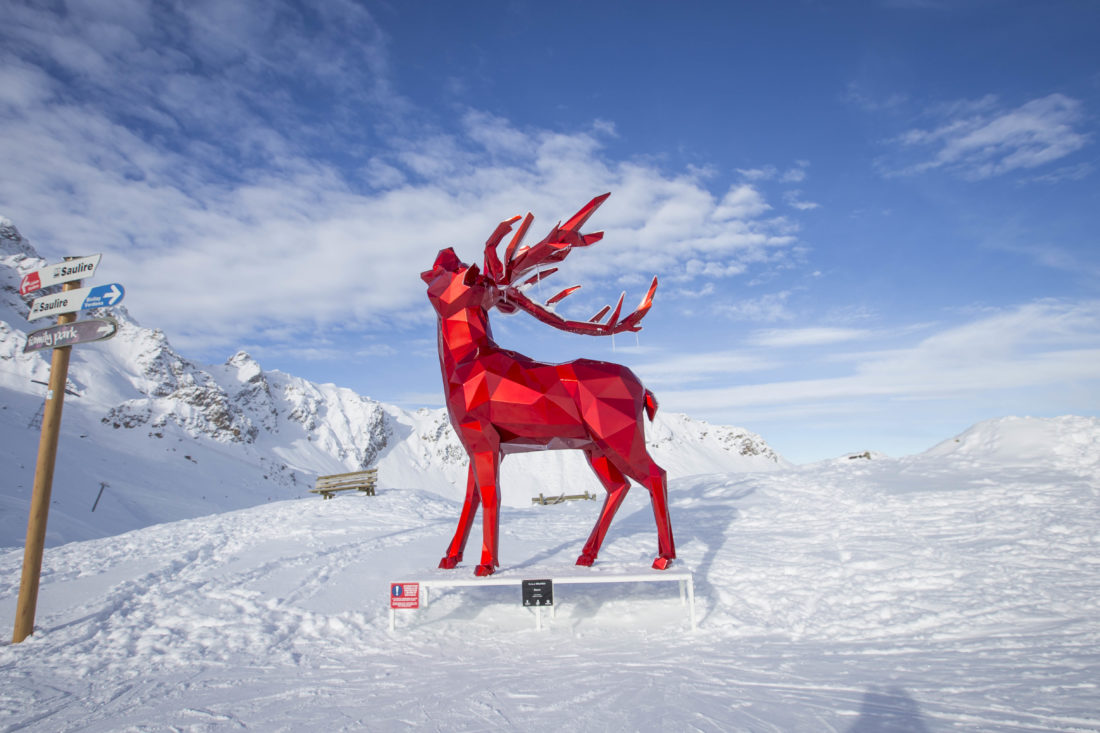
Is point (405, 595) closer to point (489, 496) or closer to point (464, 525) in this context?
point (464, 525)

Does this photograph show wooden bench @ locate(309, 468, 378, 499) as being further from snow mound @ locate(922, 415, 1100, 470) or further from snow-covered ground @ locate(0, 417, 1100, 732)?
snow mound @ locate(922, 415, 1100, 470)

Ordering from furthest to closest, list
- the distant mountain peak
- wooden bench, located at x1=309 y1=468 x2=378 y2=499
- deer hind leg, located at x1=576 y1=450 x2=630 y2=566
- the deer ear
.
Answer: the distant mountain peak, wooden bench, located at x1=309 y1=468 x2=378 y2=499, deer hind leg, located at x1=576 y1=450 x2=630 y2=566, the deer ear

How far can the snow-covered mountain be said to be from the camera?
2766cm

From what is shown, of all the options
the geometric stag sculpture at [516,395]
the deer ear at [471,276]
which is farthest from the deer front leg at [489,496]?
the deer ear at [471,276]

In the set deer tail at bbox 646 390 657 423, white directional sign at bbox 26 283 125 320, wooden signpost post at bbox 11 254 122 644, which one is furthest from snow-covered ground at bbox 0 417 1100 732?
white directional sign at bbox 26 283 125 320

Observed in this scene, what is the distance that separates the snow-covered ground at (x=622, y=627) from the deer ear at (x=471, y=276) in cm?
335

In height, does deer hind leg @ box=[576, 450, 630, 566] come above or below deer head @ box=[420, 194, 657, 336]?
below

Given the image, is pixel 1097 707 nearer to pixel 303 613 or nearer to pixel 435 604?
pixel 435 604

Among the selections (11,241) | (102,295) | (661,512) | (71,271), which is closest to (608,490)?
(661,512)

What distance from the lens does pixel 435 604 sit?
23.5ft

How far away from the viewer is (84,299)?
6117mm

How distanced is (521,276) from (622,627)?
13.6 ft

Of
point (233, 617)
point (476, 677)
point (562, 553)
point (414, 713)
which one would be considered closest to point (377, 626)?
point (233, 617)

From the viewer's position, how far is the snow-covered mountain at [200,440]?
27.7m
